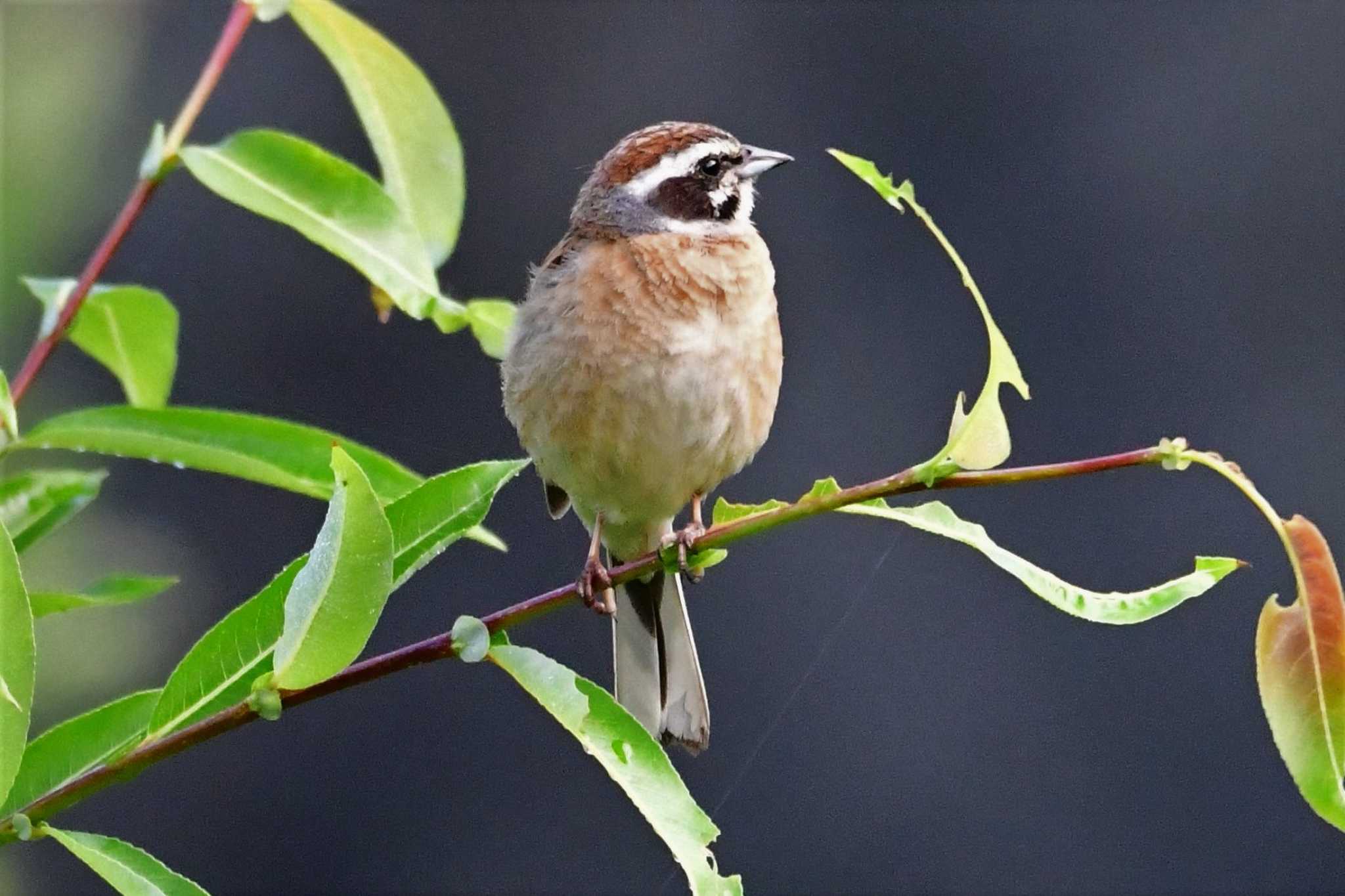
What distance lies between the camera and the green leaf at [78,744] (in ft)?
5.44

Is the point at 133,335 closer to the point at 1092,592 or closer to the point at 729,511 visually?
the point at 729,511

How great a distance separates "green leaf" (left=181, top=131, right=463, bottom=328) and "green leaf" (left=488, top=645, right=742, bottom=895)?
544mm

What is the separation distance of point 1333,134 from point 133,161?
5.61 meters

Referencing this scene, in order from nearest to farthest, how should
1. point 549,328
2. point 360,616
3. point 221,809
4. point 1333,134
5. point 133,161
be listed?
point 360,616
point 549,328
point 133,161
point 221,809
point 1333,134

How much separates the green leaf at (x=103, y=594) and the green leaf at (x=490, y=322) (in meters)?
0.48

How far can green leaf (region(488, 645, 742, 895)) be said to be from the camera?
1663 mm

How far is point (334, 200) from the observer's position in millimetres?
2059

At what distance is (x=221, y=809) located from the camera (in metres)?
7.93

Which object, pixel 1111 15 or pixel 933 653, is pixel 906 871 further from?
pixel 1111 15

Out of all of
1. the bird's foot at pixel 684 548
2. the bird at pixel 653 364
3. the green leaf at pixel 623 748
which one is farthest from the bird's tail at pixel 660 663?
the green leaf at pixel 623 748

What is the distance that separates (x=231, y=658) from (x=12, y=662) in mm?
245

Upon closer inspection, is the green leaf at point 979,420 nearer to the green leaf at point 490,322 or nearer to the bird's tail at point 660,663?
the green leaf at point 490,322

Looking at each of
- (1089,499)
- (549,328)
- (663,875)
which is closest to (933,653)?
(1089,499)

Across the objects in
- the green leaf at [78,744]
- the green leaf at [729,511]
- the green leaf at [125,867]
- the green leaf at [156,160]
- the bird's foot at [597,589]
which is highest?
the green leaf at [156,160]
